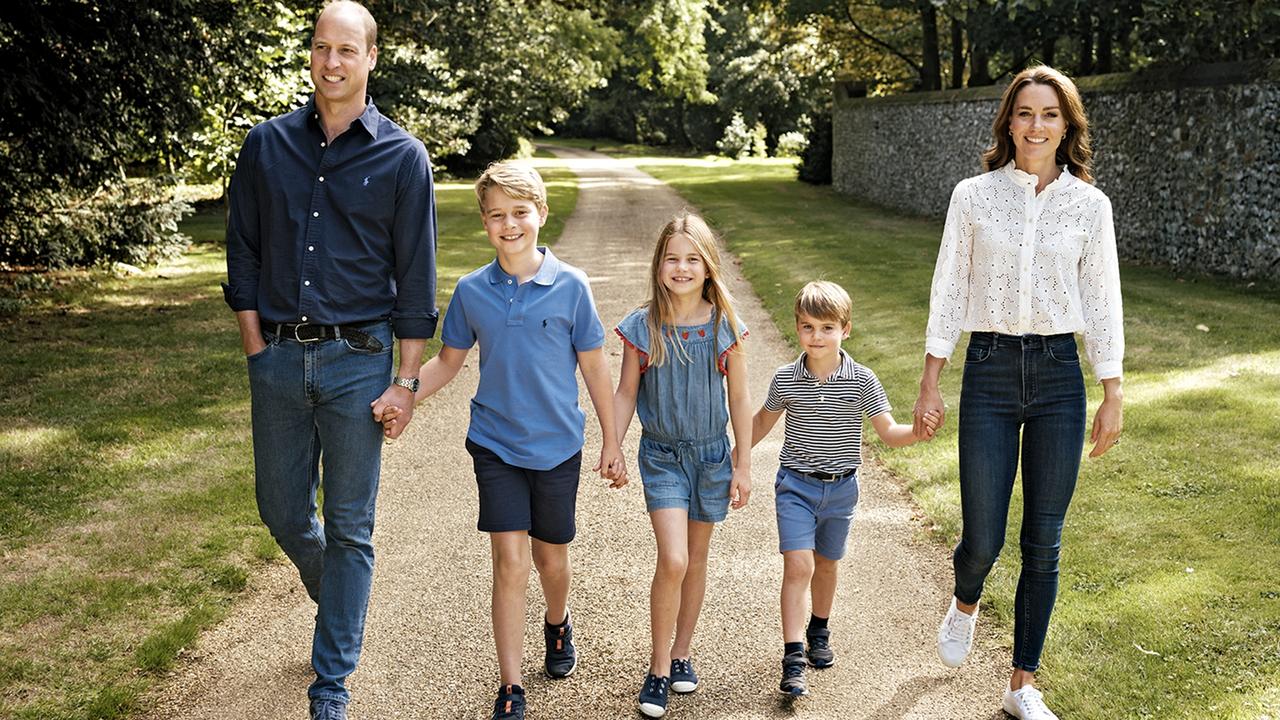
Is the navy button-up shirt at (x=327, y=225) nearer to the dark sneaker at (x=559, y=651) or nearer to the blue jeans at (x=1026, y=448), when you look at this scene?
the dark sneaker at (x=559, y=651)

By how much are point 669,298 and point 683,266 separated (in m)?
0.14

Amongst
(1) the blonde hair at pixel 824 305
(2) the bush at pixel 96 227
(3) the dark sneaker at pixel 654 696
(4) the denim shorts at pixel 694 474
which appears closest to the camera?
(3) the dark sneaker at pixel 654 696

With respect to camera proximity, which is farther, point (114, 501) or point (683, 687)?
point (114, 501)

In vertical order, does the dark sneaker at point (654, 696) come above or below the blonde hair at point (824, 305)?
below

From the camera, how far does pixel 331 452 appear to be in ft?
12.7

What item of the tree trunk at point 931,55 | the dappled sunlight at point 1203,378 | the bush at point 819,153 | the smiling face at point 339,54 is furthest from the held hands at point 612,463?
the bush at point 819,153

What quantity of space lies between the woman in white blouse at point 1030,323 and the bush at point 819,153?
2938cm

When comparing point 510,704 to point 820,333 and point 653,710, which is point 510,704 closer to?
point 653,710

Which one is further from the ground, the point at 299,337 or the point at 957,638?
the point at 299,337

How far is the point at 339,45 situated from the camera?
371cm

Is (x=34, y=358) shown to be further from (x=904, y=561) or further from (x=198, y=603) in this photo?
(x=904, y=561)

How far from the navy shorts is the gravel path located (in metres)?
0.66

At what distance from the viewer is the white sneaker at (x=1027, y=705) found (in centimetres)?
389

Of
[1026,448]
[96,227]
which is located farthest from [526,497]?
[96,227]
